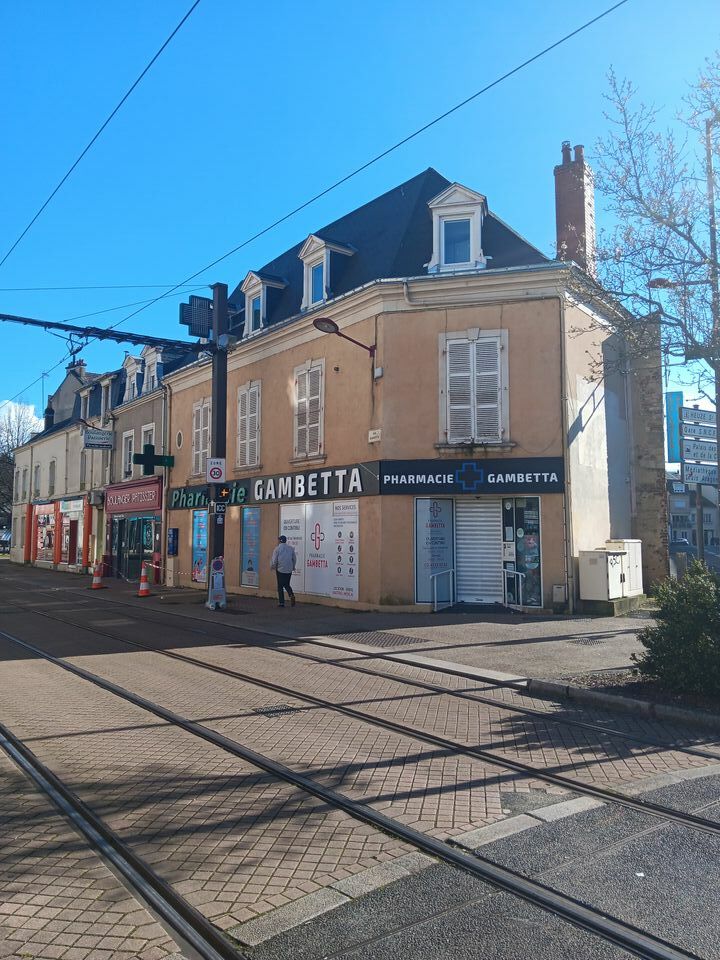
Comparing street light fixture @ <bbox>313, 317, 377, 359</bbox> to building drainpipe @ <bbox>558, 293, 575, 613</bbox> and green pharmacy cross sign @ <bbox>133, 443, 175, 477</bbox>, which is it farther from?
green pharmacy cross sign @ <bbox>133, 443, 175, 477</bbox>

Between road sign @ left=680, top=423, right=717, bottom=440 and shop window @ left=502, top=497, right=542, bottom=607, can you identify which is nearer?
road sign @ left=680, top=423, right=717, bottom=440

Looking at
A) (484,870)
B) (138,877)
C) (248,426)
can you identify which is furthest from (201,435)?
(484,870)

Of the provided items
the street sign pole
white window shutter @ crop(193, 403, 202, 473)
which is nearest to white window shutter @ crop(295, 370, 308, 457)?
the street sign pole

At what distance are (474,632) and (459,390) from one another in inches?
227

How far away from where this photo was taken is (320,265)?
19.3 metres

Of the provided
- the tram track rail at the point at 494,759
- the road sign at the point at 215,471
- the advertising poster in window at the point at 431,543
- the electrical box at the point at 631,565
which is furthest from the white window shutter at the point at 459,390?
the tram track rail at the point at 494,759

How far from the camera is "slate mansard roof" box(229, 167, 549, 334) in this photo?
1689cm

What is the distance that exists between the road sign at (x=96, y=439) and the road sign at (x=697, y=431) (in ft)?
79.8

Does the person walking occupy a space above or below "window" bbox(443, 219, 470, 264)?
below

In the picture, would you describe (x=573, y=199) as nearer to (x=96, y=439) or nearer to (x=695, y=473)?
(x=695, y=473)

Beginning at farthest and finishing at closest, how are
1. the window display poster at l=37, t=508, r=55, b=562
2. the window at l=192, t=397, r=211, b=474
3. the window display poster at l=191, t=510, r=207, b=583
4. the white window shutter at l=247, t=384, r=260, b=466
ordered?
the window display poster at l=37, t=508, r=55, b=562 < the window at l=192, t=397, r=211, b=474 < the window display poster at l=191, t=510, r=207, b=583 < the white window shutter at l=247, t=384, r=260, b=466

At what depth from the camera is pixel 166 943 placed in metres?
3.19

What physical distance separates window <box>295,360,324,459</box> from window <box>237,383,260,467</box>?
217 cm

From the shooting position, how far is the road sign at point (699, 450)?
10742 mm
